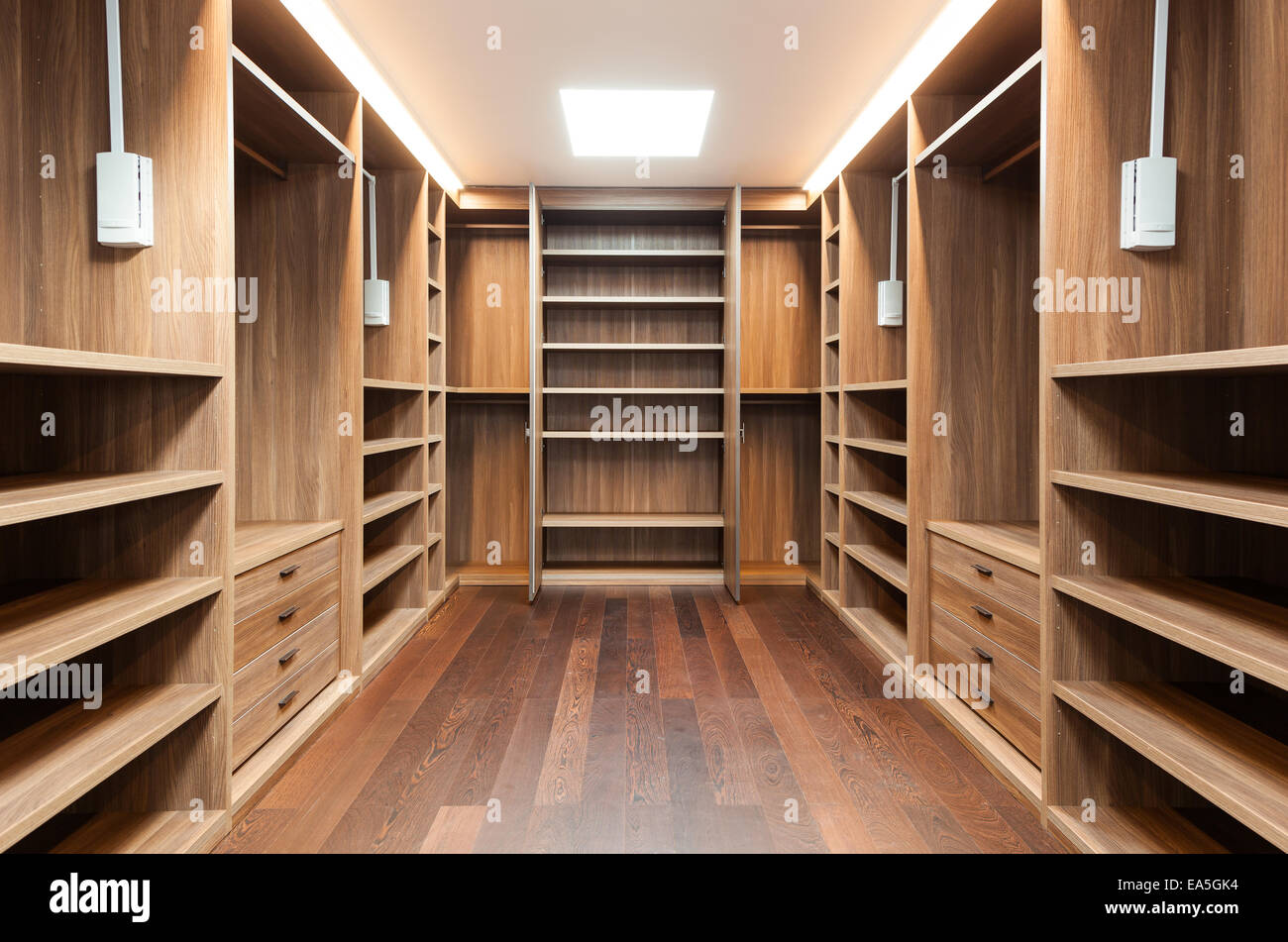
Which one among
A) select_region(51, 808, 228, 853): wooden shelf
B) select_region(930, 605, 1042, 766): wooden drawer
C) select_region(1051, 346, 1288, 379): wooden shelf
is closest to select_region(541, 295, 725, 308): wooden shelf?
select_region(930, 605, 1042, 766): wooden drawer

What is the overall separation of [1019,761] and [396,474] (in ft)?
10.0

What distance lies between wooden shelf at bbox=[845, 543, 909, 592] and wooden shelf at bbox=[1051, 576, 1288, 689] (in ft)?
4.15

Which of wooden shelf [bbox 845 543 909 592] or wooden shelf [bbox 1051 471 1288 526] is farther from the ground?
wooden shelf [bbox 1051 471 1288 526]

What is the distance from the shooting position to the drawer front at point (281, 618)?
2.06 meters

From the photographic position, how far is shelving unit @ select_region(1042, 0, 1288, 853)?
1.79 m

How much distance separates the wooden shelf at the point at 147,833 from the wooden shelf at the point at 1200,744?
2.14 meters

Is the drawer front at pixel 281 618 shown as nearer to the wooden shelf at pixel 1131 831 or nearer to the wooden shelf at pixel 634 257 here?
the wooden shelf at pixel 1131 831

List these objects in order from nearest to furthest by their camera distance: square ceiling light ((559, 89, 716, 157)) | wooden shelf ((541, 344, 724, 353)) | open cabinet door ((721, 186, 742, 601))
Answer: square ceiling light ((559, 89, 716, 157)) → open cabinet door ((721, 186, 742, 601)) → wooden shelf ((541, 344, 724, 353))

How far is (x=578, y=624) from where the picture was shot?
12.5 feet

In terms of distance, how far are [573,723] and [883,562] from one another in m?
1.74

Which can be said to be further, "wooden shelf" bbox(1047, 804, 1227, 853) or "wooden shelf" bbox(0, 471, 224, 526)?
"wooden shelf" bbox(1047, 804, 1227, 853)

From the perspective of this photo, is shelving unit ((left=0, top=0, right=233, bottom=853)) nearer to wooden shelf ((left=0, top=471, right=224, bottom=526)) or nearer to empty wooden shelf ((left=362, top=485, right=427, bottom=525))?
wooden shelf ((left=0, top=471, right=224, bottom=526))
